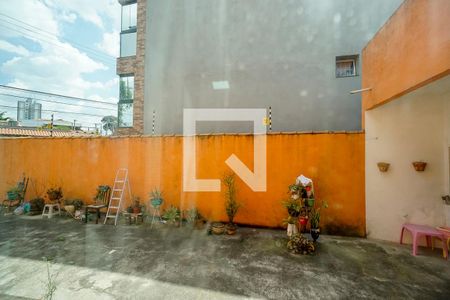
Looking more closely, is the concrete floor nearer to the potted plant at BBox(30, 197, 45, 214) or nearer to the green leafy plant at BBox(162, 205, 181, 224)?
the green leafy plant at BBox(162, 205, 181, 224)

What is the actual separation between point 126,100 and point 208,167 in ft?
19.8

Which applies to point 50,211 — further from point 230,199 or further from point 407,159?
point 407,159

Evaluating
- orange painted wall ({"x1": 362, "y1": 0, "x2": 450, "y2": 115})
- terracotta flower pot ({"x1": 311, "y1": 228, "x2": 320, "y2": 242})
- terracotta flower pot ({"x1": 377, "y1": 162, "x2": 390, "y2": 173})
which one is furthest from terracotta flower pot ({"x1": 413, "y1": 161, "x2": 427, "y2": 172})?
terracotta flower pot ({"x1": 311, "y1": 228, "x2": 320, "y2": 242})

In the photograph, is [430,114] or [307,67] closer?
[430,114]

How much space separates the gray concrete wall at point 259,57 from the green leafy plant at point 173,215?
3663mm

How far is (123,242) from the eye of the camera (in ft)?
13.6

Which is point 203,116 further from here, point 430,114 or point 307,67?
point 430,114

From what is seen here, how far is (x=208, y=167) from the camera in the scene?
5316 millimetres

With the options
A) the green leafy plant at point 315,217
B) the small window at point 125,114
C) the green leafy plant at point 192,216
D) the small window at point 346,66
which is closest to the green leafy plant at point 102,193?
the green leafy plant at point 192,216

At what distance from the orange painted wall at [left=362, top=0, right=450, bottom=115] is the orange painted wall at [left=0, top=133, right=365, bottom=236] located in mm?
1331

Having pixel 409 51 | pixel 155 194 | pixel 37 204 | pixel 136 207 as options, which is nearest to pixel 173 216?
pixel 155 194

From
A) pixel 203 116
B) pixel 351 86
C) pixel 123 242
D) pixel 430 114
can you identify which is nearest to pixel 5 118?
pixel 203 116

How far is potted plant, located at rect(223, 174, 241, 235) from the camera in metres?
4.70

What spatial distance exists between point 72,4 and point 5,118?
23.4m
